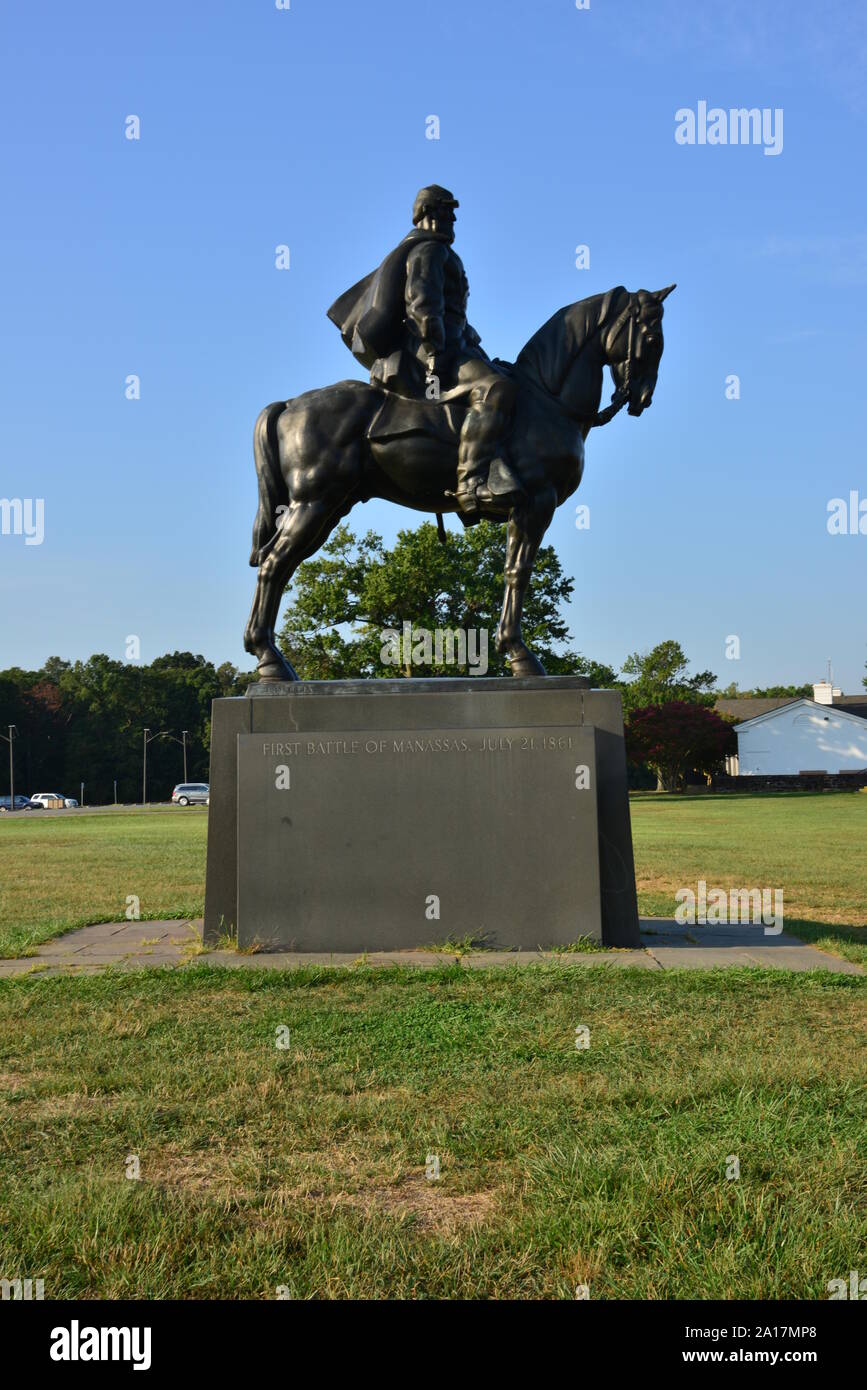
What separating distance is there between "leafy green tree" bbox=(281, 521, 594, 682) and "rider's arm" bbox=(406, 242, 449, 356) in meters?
30.3

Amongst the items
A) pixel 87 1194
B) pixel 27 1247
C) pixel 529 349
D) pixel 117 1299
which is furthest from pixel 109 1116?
pixel 529 349

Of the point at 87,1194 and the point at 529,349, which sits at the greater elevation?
the point at 529,349

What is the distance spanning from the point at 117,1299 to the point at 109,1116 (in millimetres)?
1407

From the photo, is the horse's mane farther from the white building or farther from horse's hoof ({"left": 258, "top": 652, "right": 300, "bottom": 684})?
the white building

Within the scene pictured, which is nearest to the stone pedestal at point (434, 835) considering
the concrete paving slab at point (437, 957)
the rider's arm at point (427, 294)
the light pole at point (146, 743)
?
the concrete paving slab at point (437, 957)

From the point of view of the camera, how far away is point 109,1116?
3.97 m

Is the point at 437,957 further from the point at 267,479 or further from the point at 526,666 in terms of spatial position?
the point at 267,479

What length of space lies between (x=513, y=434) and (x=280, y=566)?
197cm

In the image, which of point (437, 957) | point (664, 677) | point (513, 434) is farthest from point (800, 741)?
point (437, 957)

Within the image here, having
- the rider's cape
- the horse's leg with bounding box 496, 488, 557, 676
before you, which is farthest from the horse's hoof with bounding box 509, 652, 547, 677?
the rider's cape

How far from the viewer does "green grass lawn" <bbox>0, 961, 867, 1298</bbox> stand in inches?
109

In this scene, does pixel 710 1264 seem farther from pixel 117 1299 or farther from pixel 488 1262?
pixel 117 1299

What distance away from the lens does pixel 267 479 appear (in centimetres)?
857

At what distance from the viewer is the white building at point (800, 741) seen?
79500 mm
